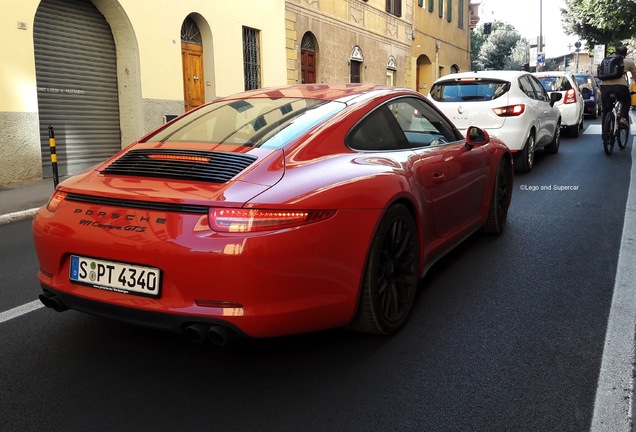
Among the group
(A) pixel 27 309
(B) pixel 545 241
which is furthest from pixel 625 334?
(A) pixel 27 309

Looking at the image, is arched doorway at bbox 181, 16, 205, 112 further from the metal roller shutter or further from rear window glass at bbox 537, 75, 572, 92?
rear window glass at bbox 537, 75, 572, 92

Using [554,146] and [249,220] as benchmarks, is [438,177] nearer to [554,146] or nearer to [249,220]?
[249,220]

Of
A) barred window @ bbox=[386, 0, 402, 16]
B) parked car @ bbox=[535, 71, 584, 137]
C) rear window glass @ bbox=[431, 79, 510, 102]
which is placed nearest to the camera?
rear window glass @ bbox=[431, 79, 510, 102]

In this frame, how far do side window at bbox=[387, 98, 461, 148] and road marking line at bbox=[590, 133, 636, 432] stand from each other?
1.56 m

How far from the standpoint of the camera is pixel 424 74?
32062 mm

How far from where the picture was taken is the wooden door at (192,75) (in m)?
14.8

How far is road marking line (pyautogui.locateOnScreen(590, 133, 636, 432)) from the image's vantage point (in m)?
2.54

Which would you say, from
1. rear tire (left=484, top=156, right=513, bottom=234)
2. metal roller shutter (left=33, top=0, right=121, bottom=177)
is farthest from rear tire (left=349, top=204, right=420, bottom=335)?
metal roller shutter (left=33, top=0, right=121, bottom=177)

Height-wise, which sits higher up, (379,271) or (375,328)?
(379,271)

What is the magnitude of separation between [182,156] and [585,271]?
10.2ft

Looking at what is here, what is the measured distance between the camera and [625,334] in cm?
340

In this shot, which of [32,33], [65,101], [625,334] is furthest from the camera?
[65,101]

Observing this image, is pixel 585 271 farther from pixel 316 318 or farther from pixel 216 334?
pixel 216 334

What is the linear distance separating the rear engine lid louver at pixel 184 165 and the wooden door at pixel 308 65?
657 inches
